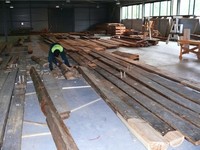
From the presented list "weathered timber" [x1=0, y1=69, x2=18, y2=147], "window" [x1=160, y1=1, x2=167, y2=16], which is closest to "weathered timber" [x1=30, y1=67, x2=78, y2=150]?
"weathered timber" [x1=0, y1=69, x2=18, y2=147]

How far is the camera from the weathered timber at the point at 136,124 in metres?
2.87

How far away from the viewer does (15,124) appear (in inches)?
142

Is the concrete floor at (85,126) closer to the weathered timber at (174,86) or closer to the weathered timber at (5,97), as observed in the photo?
the weathered timber at (5,97)

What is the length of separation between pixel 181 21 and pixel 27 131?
1423 centimetres

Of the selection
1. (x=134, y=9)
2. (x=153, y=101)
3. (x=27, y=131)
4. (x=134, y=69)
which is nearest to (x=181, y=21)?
(x=134, y=9)

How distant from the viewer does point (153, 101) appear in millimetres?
4391

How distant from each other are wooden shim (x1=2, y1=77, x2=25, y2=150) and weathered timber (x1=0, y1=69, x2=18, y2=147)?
7cm

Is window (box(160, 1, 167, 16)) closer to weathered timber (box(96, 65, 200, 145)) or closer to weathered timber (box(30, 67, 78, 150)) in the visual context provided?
weathered timber (box(96, 65, 200, 145))

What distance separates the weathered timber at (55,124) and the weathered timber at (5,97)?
1.96 ft

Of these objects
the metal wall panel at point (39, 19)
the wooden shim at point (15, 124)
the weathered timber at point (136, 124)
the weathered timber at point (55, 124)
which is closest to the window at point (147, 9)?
the metal wall panel at point (39, 19)

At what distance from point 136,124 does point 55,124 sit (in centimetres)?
115

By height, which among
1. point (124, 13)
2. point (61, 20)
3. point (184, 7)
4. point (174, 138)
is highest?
point (124, 13)

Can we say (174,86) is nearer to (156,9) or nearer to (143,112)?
(143,112)

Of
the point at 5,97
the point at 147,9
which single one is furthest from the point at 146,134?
the point at 147,9
